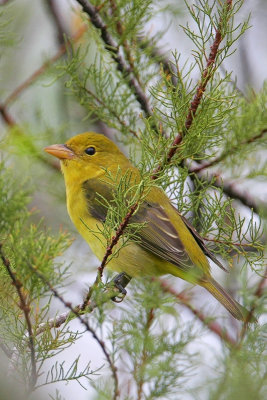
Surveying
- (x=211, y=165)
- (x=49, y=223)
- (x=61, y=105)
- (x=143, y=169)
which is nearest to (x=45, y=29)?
(x=61, y=105)

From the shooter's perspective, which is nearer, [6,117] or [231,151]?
[231,151]

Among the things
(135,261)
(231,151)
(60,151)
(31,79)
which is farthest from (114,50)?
(135,261)

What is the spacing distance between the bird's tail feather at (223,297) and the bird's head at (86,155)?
1138 millimetres

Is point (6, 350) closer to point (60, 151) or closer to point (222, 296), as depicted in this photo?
point (222, 296)

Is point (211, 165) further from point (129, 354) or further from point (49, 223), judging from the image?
point (49, 223)

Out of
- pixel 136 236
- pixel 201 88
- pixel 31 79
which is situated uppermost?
pixel 31 79

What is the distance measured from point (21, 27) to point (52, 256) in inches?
201

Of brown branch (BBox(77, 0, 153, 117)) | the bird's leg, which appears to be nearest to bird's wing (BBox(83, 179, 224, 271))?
the bird's leg

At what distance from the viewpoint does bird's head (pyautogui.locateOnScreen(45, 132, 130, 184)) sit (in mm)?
4340

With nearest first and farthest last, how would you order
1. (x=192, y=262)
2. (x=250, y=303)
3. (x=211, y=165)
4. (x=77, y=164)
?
(x=250, y=303), (x=211, y=165), (x=192, y=262), (x=77, y=164)

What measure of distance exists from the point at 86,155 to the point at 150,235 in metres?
0.99

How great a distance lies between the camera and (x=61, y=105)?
5.48m

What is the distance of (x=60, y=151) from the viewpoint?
13.9 feet

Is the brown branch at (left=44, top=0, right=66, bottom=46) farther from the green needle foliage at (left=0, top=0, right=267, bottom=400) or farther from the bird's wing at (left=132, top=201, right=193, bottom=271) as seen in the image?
the bird's wing at (left=132, top=201, right=193, bottom=271)
